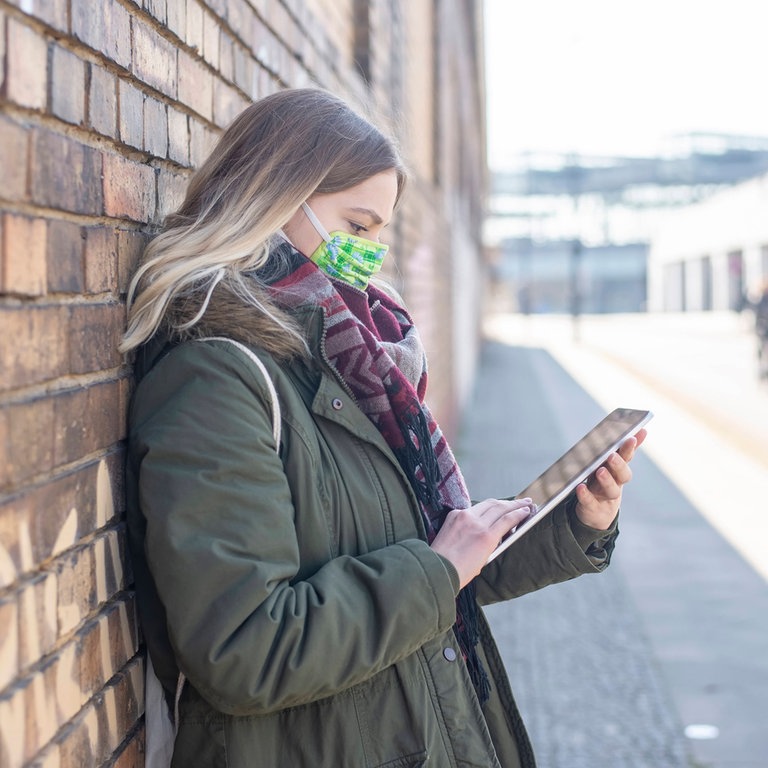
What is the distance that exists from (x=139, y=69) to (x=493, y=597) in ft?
4.04

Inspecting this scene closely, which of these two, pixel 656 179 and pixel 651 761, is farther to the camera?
pixel 656 179

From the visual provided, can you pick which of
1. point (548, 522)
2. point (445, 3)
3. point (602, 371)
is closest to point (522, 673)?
point (548, 522)

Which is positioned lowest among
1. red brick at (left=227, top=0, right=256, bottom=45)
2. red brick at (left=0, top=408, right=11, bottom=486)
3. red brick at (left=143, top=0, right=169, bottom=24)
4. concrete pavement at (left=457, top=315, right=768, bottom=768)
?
concrete pavement at (left=457, top=315, right=768, bottom=768)

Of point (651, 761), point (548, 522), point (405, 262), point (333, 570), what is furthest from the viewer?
point (405, 262)

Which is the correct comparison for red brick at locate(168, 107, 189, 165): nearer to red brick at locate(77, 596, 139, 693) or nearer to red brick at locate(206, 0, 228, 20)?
red brick at locate(206, 0, 228, 20)

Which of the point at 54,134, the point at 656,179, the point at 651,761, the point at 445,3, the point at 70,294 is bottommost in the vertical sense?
the point at 651,761

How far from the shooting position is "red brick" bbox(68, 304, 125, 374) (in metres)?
1.40

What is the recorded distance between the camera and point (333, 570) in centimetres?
148

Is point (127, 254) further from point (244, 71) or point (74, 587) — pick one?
point (244, 71)

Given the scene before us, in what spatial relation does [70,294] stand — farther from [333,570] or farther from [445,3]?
[445,3]

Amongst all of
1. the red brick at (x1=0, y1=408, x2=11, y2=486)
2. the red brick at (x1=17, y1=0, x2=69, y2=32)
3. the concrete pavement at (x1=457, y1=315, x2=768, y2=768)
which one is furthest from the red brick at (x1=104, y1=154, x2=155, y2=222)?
the concrete pavement at (x1=457, y1=315, x2=768, y2=768)

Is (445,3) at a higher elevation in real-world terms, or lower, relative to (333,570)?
higher

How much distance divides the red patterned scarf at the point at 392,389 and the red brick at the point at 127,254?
24cm

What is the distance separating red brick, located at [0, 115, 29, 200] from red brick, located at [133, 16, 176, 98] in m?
0.52
